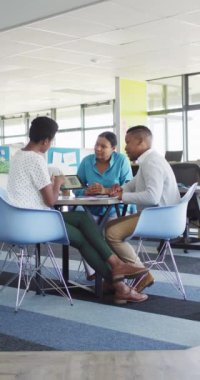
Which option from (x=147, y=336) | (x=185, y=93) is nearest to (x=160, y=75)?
(x=185, y=93)

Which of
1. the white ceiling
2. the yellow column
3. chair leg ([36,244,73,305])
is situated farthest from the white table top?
the yellow column

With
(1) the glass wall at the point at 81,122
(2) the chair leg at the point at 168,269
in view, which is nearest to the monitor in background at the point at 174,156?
(2) the chair leg at the point at 168,269

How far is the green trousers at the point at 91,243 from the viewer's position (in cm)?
341

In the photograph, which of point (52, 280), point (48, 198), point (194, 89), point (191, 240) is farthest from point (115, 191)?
point (194, 89)

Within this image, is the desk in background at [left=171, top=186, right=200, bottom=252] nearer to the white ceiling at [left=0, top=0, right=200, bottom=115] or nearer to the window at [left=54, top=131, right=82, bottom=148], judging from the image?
the white ceiling at [left=0, top=0, right=200, bottom=115]

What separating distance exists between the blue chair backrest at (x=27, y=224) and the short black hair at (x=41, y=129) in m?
0.47

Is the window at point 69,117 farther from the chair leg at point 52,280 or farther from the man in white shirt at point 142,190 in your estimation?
the man in white shirt at point 142,190

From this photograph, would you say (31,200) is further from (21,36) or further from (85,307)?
(21,36)

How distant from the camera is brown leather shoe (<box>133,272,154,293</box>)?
3561mm

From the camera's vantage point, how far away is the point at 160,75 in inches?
465

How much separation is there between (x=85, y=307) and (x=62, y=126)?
546 inches

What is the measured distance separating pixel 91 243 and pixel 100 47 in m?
5.99

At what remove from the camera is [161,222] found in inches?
136

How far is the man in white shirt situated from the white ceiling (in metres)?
3.49
